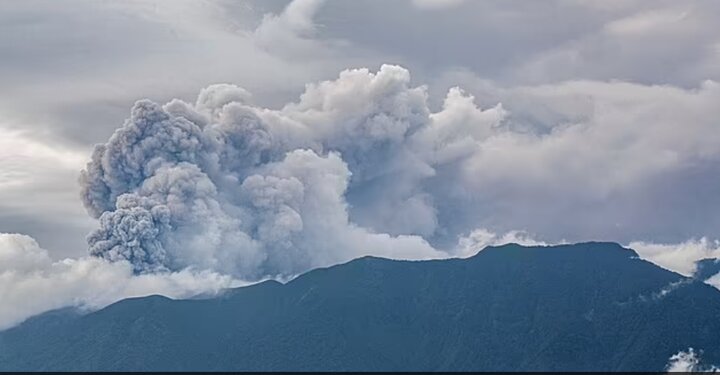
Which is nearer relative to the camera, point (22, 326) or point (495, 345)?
point (495, 345)

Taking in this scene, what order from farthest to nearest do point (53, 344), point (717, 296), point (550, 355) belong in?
point (717, 296) → point (53, 344) → point (550, 355)

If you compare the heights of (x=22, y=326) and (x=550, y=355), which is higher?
(x=22, y=326)

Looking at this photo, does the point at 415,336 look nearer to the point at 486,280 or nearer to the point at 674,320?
the point at 486,280

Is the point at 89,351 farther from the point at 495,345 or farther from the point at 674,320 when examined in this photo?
the point at 674,320

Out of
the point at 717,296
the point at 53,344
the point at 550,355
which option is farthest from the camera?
the point at 717,296

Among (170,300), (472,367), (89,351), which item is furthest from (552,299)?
(89,351)

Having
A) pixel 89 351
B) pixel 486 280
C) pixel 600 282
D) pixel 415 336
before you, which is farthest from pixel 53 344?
pixel 600 282
